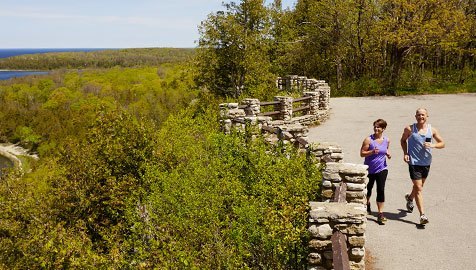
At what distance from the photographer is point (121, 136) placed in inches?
571

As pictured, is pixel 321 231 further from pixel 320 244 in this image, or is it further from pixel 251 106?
pixel 251 106

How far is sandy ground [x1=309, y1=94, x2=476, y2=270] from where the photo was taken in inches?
307

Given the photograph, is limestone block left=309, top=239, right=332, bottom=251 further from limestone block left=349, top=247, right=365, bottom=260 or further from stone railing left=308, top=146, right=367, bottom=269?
limestone block left=349, top=247, right=365, bottom=260

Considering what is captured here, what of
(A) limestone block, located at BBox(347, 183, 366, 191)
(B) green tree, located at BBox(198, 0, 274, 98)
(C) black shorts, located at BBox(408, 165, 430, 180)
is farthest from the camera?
(B) green tree, located at BBox(198, 0, 274, 98)

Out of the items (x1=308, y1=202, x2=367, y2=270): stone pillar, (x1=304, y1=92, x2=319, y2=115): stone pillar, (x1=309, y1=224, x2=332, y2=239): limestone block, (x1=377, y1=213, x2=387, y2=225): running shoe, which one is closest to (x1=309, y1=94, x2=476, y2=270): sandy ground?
(x1=377, y1=213, x2=387, y2=225): running shoe

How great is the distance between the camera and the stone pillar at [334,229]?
19.7 ft

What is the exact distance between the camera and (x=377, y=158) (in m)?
8.92

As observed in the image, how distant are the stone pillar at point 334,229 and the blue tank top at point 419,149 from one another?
10.9 ft

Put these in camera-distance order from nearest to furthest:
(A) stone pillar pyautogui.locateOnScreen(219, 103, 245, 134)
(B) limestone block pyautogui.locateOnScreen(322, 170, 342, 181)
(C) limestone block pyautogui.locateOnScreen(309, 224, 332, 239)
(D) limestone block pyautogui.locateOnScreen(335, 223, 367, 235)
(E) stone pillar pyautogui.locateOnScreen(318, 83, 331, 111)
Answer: (D) limestone block pyautogui.locateOnScreen(335, 223, 367, 235)
(C) limestone block pyautogui.locateOnScreen(309, 224, 332, 239)
(B) limestone block pyautogui.locateOnScreen(322, 170, 342, 181)
(A) stone pillar pyautogui.locateOnScreen(219, 103, 245, 134)
(E) stone pillar pyautogui.locateOnScreen(318, 83, 331, 111)

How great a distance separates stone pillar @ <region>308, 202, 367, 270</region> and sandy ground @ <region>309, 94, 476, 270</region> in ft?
5.80

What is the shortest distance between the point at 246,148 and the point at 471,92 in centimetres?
2576

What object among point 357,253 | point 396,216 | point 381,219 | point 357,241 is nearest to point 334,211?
point 357,241

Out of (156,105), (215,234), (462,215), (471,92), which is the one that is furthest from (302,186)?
(156,105)

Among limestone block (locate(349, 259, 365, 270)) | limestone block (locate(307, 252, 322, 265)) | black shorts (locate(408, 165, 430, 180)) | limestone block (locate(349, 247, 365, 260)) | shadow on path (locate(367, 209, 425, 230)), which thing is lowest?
shadow on path (locate(367, 209, 425, 230))
